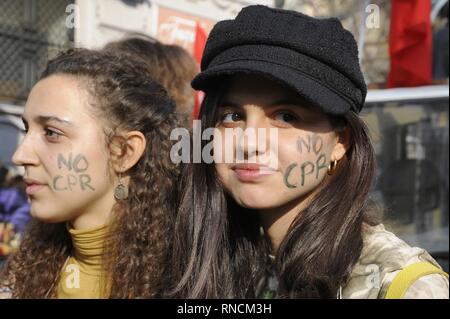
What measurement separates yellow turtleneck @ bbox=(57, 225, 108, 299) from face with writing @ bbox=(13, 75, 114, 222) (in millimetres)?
75

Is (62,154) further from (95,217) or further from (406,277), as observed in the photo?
(406,277)

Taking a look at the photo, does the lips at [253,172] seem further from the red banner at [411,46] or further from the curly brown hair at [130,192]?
the red banner at [411,46]

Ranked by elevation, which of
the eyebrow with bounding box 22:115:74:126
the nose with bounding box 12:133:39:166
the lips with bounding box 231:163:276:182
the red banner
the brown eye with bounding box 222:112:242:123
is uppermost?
the red banner

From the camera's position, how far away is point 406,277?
1.26 metres

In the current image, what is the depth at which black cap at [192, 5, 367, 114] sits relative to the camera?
138 cm

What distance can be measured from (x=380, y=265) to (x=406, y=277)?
8 cm

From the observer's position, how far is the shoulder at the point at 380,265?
1.28 meters

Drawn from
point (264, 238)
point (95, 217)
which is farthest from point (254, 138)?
point (95, 217)

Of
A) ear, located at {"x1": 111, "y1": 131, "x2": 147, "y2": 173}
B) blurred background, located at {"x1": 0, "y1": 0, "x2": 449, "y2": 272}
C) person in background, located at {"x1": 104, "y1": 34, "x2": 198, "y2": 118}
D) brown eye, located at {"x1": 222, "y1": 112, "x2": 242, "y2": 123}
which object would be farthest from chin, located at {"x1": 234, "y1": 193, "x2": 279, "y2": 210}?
blurred background, located at {"x1": 0, "y1": 0, "x2": 449, "y2": 272}

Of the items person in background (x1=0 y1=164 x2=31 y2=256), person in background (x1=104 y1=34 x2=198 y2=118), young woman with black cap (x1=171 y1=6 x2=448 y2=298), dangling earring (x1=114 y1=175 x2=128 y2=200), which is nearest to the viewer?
young woman with black cap (x1=171 y1=6 x2=448 y2=298)

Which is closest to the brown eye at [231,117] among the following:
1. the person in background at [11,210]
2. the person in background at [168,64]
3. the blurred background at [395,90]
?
the person in background at [168,64]

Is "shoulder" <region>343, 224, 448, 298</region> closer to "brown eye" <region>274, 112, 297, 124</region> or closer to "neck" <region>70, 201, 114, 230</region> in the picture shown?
"brown eye" <region>274, 112, 297, 124</region>
